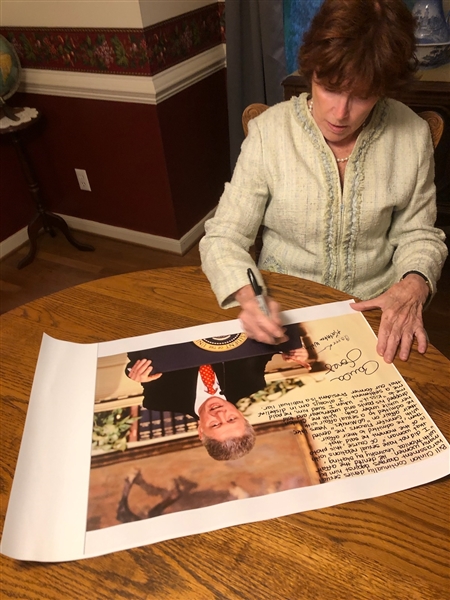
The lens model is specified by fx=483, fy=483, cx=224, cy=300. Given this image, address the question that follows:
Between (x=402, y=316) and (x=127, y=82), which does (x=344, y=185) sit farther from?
(x=127, y=82)

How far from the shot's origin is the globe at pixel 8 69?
1933mm

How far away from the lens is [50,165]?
2.44 m

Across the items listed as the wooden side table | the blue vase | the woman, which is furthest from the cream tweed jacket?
the blue vase

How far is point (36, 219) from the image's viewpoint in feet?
7.90

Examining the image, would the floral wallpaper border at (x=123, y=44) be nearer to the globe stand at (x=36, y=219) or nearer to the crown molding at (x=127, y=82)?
the crown molding at (x=127, y=82)

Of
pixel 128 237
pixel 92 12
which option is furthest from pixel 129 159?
pixel 92 12

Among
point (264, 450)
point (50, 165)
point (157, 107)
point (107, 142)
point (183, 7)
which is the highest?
point (183, 7)

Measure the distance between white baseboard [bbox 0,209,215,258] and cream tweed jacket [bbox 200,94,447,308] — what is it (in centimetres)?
136

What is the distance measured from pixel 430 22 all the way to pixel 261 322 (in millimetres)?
1220

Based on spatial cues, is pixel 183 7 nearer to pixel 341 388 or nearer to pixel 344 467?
pixel 341 388

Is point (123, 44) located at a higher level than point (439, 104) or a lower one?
higher

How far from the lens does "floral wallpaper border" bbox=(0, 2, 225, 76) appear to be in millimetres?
1824

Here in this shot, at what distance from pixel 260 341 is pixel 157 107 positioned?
147 centimetres

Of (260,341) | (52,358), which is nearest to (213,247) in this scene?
(260,341)
